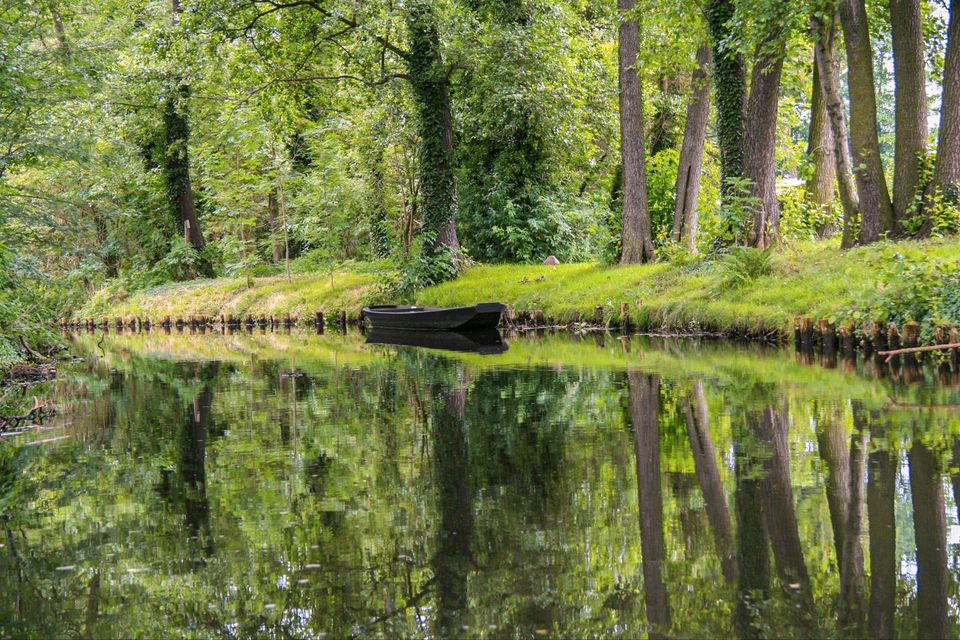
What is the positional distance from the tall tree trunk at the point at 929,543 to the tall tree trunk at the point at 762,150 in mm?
12096

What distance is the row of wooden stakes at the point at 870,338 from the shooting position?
36.1ft

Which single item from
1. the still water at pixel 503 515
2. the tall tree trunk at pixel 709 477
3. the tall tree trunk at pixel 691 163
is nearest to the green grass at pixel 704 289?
the tall tree trunk at pixel 691 163

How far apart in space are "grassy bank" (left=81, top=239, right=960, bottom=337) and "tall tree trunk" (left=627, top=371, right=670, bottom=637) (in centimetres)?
392

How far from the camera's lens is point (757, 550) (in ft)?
14.1

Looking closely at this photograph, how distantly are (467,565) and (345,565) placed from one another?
0.52 meters

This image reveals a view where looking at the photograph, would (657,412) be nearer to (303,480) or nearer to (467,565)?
(303,480)

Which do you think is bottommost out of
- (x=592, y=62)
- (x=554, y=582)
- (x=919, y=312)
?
(x=554, y=582)

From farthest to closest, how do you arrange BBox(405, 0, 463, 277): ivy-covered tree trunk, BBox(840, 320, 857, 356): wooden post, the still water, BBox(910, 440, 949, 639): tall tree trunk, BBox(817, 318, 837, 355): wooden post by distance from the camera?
BBox(405, 0, 463, 277): ivy-covered tree trunk, BBox(817, 318, 837, 355): wooden post, BBox(840, 320, 857, 356): wooden post, the still water, BBox(910, 440, 949, 639): tall tree trunk

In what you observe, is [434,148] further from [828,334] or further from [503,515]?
[503,515]

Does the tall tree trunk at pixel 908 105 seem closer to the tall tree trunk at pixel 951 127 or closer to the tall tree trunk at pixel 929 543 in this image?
the tall tree trunk at pixel 951 127

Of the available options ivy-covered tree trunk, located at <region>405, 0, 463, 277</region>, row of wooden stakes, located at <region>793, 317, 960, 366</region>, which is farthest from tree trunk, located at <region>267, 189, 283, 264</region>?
row of wooden stakes, located at <region>793, 317, 960, 366</region>

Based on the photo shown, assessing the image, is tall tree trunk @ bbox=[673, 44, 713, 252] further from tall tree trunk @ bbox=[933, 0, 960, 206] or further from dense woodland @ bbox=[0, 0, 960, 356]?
tall tree trunk @ bbox=[933, 0, 960, 206]

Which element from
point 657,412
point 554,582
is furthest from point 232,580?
point 657,412

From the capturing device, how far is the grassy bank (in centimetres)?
1160
